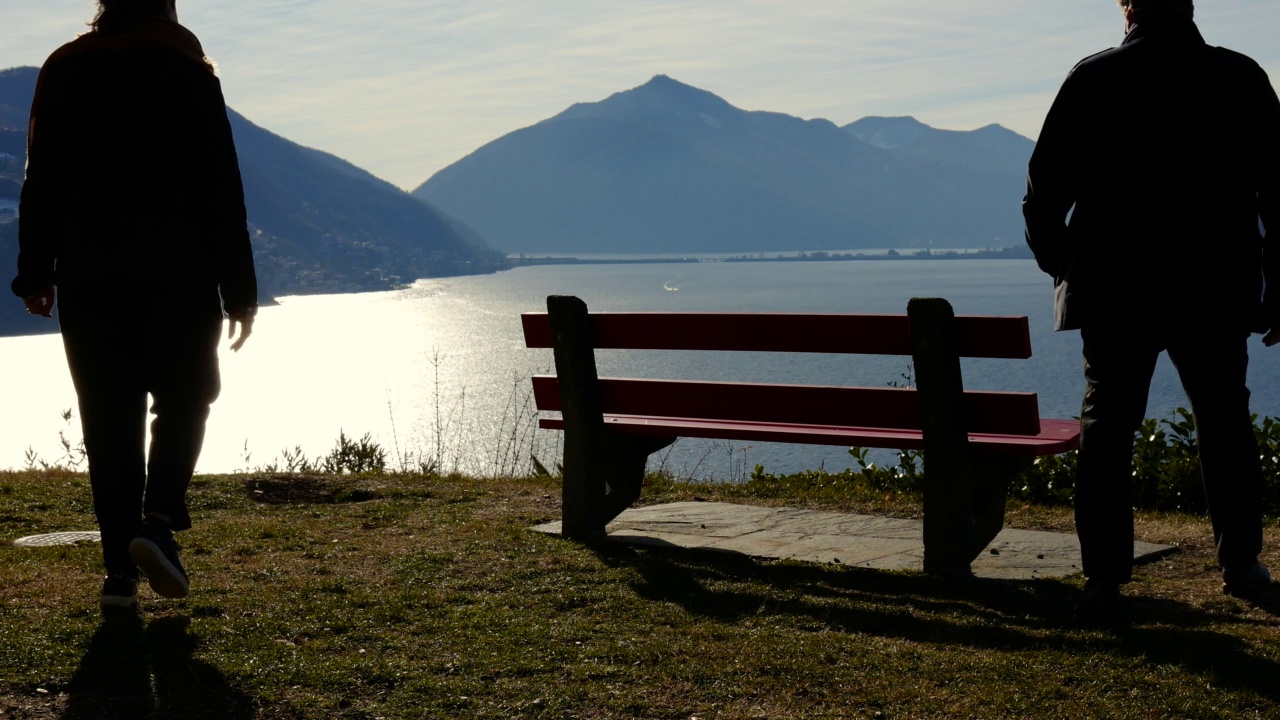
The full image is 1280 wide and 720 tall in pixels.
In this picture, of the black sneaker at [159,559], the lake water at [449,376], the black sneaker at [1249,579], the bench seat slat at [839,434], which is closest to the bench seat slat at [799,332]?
the bench seat slat at [839,434]

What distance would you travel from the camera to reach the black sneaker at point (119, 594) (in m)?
3.91

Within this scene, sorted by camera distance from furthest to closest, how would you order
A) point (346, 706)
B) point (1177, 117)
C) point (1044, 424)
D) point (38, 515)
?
point (38, 515), point (1044, 424), point (1177, 117), point (346, 706)

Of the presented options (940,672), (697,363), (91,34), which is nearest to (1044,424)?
(940,672)

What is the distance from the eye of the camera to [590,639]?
3678 mm

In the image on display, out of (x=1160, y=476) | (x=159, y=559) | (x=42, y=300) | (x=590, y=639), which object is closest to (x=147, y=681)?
Result: (x=159, y=559)

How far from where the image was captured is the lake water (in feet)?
132

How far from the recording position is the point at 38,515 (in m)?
6.14

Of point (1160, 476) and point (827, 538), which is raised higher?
point (1160, 476)

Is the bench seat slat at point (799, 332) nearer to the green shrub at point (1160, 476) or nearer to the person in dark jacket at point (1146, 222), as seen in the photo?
the person in dark jacket at point (1146, 222)

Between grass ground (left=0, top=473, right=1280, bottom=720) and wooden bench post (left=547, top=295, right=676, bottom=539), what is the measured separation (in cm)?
20

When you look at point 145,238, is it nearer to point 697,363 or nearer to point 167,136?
point 167,136

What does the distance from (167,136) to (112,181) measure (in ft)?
0.70

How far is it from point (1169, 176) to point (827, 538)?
7.60ft

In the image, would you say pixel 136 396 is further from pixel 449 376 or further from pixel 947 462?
pixel 449 376
